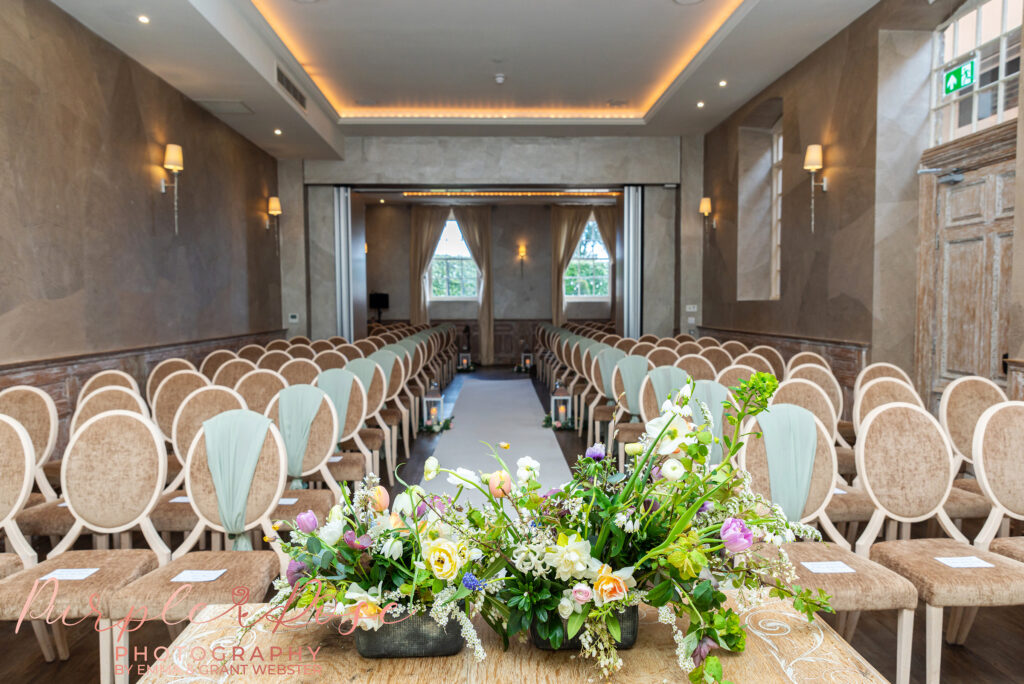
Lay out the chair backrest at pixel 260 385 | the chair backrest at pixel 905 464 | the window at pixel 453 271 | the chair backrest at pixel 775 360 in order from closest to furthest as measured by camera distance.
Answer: the chair backrest at pixel 905 464
the chair backrest at pixel 260 385
the chair backrest at pixel 775 360
the window at pixel 453 271

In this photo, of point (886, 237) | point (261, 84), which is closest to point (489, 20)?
point (261, 84)

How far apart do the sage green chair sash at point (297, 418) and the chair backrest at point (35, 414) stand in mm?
1211

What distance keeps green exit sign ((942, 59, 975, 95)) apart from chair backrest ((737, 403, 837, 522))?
14.2 feet

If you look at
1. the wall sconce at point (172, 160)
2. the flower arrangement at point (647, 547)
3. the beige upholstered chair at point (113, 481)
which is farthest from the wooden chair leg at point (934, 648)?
the wall sconce at point (172, 160)

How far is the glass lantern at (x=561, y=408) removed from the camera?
754 centimetres

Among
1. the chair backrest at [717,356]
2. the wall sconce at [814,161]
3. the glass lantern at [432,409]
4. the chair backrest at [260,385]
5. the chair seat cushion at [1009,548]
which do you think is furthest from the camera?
the glass lantern at [432,409]

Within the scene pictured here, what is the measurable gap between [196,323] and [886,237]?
23.0 ft

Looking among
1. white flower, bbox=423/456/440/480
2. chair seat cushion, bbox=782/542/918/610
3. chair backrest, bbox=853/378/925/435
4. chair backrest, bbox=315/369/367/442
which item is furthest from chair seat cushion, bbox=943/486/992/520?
chair backrest, bbox=315/369/367/442

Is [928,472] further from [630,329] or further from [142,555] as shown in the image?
[630,329]

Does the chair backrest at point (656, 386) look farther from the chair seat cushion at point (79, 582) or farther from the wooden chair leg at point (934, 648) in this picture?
A: the chair seat cushion at point (79, 582)

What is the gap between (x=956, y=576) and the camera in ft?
7.36

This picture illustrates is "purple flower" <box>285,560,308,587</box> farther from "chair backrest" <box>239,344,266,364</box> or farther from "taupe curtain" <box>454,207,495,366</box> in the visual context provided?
"taupe curtain" <box>454,207,495,366</box>

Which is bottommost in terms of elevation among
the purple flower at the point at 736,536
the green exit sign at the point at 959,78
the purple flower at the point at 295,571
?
the purple flower at the point at 295,571

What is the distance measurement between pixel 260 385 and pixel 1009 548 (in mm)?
3946
